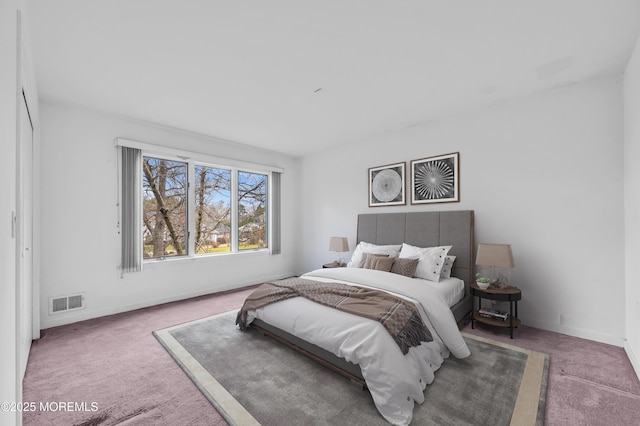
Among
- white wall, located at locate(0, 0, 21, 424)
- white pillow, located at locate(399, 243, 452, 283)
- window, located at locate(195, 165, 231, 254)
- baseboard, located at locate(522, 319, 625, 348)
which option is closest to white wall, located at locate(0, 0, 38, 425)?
white wall, located at locate(0, 0, 21, 424)

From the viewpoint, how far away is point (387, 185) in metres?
4.42

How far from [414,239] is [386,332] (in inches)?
85.8

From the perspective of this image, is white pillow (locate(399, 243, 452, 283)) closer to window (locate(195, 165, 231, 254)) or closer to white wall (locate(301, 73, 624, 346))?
white wall (locate(301, 73, 624, 346))

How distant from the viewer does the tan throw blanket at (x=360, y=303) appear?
2090mm

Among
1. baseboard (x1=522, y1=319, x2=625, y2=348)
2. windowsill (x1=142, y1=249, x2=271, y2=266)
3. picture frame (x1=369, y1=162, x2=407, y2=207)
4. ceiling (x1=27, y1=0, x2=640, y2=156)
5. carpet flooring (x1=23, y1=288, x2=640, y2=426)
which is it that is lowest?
carpet flooring (x1=23, y1=288, x2=640, y2=426)

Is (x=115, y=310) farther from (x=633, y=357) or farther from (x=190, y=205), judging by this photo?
(x=633, y=357)

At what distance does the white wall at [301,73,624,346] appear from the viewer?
2756mm

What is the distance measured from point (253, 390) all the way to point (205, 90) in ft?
9.35

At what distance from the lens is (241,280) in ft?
16.5

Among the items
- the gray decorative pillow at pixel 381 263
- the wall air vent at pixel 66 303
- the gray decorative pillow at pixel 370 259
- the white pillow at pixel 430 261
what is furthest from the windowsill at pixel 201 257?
the white pillow at pixel 430 261

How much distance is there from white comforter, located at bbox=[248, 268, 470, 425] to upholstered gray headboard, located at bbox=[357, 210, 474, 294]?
92 cm

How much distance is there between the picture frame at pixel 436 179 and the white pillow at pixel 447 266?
31.5 inches

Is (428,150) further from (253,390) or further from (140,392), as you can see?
(140,392)

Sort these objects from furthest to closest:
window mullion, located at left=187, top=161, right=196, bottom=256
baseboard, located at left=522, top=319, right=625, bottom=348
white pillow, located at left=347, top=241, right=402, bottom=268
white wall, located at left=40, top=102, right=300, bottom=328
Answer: window mullion, located at left=187, top=161, right=196, bottom=256 → white pillow, located at left=347, top=241, right=402, bottom=268 → white wall, located at left=40, top=102, right=300, bottom=328 → baseboard, located at left=522, top=319, right=625, bottom=348
